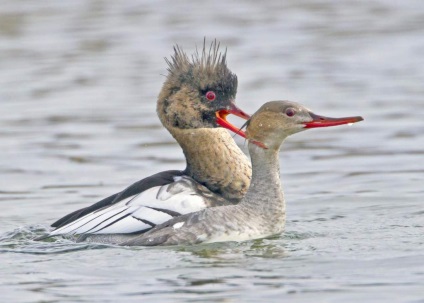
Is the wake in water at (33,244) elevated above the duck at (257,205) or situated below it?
below

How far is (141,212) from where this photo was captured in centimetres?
1136

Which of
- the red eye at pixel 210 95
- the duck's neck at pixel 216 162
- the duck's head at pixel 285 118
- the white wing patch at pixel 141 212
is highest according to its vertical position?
the red eye at pixel 210 95

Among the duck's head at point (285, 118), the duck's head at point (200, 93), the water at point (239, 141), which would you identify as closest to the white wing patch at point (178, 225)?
the water at point (239, 141)

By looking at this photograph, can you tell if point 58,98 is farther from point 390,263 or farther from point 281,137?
point 390,263

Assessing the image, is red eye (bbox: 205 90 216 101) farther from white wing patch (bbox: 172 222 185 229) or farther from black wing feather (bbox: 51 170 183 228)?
white wing patch (bbox: 172 222 185 229)

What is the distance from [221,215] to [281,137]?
33.2 inches

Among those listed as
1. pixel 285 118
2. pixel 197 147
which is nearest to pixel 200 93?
pixel 197 147

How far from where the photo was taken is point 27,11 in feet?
80.4

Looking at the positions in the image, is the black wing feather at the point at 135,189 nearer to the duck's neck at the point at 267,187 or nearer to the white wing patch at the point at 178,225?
the white wing patch at the point at 178,225

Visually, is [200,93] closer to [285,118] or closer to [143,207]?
[285,118]

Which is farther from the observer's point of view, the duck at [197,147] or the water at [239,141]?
the duck at [197,147]

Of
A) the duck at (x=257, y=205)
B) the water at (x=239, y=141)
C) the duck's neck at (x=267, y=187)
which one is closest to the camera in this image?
the water at (x=239, y=141)

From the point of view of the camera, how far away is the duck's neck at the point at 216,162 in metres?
12.0

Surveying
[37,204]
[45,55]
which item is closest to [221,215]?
[37,204]
